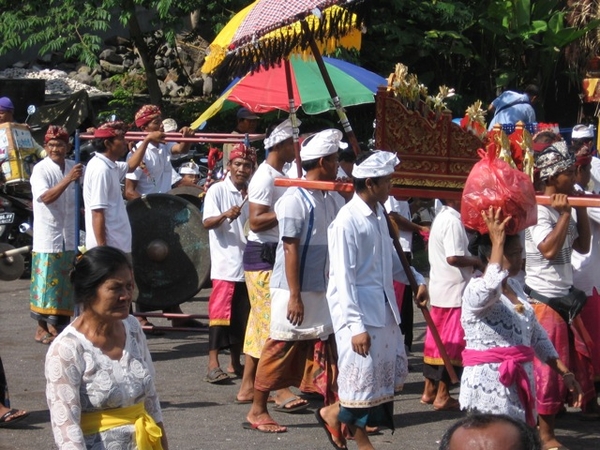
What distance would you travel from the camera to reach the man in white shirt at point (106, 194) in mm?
8906

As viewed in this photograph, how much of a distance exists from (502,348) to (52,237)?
527cm

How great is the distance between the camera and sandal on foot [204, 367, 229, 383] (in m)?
8.61

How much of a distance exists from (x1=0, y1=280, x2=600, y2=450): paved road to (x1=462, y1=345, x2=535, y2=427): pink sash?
1.64 meters

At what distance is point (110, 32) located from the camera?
69.5ft

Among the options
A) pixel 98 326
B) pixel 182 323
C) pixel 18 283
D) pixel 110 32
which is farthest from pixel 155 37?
pixel 98 326

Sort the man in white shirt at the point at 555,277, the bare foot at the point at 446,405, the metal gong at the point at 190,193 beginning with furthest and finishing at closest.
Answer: the metal gong at the point at 190,193 < the bare foot at the point at 446,405 < the man in white shirt at the point at 555,277

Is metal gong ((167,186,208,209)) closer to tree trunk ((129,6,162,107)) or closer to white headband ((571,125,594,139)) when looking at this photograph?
white headband ((571,125,594,139))

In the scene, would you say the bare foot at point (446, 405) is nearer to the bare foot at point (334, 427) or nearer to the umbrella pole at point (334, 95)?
the bare foot at point (334, 427)

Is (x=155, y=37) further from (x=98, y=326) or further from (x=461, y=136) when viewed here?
(x=98, y=326)

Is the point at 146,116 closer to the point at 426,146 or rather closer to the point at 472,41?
the point at 426,146

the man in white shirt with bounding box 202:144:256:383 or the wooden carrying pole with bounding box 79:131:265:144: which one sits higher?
the wooden carrying pole with bounding box 79:131:265:144

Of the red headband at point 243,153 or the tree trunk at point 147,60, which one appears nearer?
the red headband at point 243,153

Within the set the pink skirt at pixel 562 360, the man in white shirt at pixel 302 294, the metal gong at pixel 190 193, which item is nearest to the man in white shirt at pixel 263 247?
the man in white shirt at pixel 302 294

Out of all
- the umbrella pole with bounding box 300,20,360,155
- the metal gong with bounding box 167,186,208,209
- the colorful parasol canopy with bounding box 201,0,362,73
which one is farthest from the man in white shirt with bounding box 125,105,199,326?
the umbrella pole with bounding box 300,20,360,155
